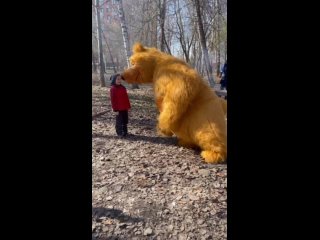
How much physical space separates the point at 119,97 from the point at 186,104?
4.38ft

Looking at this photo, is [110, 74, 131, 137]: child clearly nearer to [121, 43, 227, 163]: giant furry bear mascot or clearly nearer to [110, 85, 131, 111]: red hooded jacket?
[110, 85, 131, 111]: red hooded jacket

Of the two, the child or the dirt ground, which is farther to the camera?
the child

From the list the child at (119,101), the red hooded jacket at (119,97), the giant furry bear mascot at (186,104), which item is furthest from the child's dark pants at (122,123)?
the giant furry bear mascot at (186,104)

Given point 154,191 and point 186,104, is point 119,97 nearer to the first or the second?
point 186,104

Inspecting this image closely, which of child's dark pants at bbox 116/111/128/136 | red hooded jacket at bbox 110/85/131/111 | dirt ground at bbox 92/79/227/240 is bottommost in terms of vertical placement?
dirt ground at bbox 92/79/227/240

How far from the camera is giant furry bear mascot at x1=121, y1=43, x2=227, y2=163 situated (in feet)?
11.7

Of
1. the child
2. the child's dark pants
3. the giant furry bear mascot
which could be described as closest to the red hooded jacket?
the child

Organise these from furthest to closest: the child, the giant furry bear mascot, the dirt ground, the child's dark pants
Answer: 1. the child's dark pants
2. the child
3. the giant furry bear mascot
4. the dirt ground

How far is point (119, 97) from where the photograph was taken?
4.45 meters

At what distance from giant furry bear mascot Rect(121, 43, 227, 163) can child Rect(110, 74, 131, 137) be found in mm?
461

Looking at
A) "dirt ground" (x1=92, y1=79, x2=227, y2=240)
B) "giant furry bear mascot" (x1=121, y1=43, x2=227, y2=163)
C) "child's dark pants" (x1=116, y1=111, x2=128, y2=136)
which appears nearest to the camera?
"dirt ground" (x1=92, y1=79, x2=227, y2=240)
